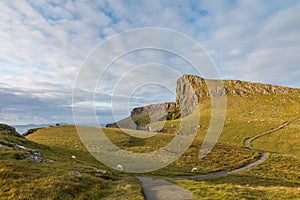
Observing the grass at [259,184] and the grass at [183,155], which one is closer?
the grass at [259,184]

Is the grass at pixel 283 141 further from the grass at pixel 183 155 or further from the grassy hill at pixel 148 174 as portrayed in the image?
the grass at pixel 183 155

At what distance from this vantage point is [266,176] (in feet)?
135

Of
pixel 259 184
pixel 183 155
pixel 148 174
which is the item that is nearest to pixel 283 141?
pixel 183 155

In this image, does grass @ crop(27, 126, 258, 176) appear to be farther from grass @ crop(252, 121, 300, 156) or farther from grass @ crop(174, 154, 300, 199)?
grass @ crop(252, 121, 300, 156)

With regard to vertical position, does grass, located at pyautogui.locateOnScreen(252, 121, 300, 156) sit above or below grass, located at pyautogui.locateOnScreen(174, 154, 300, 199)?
above

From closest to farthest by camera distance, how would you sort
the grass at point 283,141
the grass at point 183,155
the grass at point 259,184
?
A: the grass at point 259,184 < the grass at point 183,155 < the grass at point 283,141

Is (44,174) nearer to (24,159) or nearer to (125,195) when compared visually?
(24,159)

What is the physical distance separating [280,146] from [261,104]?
10619 centimetres

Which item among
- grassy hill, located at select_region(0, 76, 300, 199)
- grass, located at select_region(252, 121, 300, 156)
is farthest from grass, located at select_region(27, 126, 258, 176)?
grass, located at select_region(252, 121, 300, 156)

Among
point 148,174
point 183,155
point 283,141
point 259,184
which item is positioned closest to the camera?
point 259,184

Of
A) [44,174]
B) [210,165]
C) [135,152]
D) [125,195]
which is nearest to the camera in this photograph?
[125,195]

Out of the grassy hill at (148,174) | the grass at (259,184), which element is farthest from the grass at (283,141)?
the grass at (259,184)

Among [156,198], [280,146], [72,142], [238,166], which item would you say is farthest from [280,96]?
[156,198]

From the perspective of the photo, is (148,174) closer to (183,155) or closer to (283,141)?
(183,155)
